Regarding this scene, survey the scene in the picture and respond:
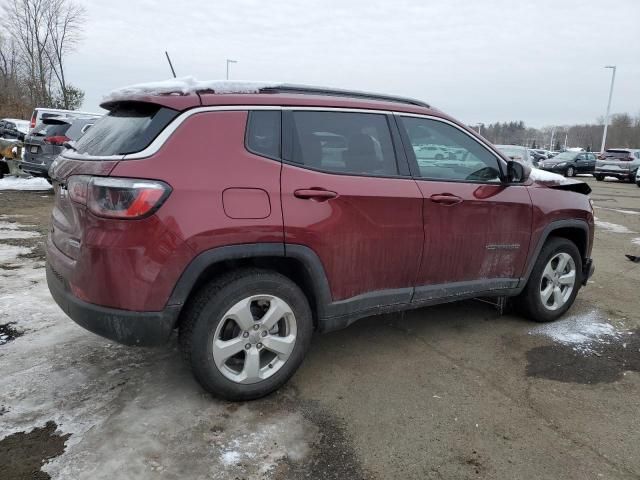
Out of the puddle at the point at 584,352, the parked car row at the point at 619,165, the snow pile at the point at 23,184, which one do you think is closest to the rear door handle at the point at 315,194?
the puddle at the point at 584,352

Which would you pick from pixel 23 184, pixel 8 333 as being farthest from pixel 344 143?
pixel 23 184

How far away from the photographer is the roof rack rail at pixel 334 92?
10.5ft

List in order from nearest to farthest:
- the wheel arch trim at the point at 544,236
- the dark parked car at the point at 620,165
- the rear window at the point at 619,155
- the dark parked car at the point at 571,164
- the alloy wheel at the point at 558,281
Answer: the wheel arch trim at the point at 544,236 → the alloy wheel at the point at 558,281 → the dark parked car at the point at 620,165 → the rear window at the point at 619,155 → the dark parked car at the point at 571,164

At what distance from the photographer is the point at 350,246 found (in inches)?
126

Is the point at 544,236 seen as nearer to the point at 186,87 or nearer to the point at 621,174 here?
the point at 186,87

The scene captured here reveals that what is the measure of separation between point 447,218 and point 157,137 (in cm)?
201

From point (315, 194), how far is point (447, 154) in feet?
4.25

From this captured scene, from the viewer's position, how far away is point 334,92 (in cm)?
342

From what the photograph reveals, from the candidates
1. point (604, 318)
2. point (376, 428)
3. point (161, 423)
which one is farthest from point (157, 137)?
point (604, 318)

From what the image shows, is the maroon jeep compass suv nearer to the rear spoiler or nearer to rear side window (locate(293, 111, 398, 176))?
rear side window (locate(293, 111, 398, 176))

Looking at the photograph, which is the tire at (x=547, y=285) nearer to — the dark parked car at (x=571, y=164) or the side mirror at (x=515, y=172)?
the side mirror at (x=515, y=172)

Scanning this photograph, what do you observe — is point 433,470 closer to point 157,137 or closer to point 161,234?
point 161,234

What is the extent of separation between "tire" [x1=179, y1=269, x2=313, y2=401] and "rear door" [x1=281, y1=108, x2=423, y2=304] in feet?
0.96

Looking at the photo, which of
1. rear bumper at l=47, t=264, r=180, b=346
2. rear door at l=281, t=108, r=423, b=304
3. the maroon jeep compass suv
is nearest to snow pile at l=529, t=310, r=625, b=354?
the maroon jeep compass suv
